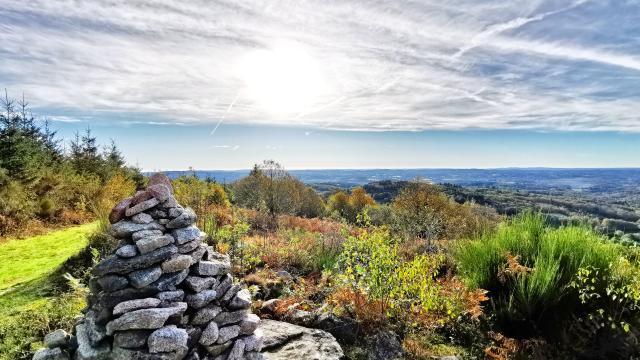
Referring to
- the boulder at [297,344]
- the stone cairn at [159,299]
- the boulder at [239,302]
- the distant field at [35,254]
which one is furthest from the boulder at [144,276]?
the distant field at [35,254]

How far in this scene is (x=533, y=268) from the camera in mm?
6527

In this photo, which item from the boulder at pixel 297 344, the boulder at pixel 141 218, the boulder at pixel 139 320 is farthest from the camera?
the boulder at pixel 297 344

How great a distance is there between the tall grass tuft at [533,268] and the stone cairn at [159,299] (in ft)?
13.8

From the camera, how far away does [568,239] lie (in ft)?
23.0

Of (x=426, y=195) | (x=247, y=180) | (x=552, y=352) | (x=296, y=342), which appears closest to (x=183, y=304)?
(x=296, y=342)

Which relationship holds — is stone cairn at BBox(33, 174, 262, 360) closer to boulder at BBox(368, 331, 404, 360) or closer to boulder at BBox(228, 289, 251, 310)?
boulder at BBox(228, 289, 251, 310)

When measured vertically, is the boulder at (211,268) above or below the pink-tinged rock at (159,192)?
below

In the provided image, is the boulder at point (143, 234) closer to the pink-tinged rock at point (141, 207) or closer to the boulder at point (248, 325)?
the pink-tinged rock at point (141, 207)

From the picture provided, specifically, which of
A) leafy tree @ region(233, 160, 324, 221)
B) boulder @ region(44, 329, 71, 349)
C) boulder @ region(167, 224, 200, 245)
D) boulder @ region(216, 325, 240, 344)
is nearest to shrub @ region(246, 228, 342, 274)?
boulder @ region(216, 325, 240, 344)

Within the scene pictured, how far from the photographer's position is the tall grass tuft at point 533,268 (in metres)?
6.43

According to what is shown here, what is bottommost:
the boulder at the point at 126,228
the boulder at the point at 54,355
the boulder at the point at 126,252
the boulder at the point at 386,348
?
the boulder at the point at 386,348

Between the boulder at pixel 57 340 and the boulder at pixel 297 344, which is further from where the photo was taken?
the boulder at pixel 297 344

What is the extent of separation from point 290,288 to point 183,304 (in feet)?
13.9

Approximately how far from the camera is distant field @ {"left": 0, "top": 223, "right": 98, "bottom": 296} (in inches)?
413
